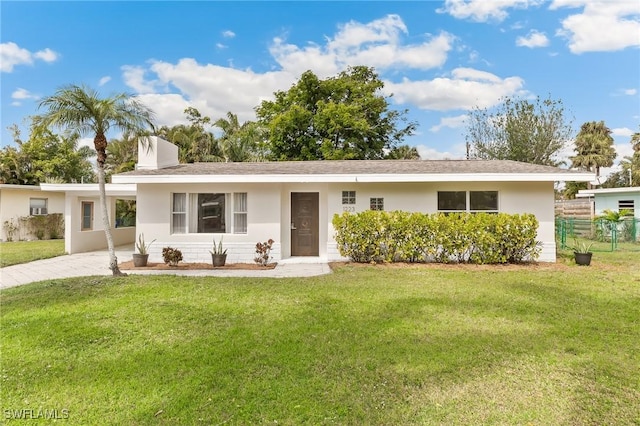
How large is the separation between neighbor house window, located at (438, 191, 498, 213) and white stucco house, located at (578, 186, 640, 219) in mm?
10616

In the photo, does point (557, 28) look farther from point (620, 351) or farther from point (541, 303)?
point (620, 351)

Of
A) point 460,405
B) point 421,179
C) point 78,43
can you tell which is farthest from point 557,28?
point 78,43

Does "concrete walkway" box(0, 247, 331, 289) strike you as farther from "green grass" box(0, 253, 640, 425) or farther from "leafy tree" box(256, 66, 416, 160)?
"leafy tree" box(256, 66, 416, 160)

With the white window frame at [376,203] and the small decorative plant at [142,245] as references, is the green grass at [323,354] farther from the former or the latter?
the white window frame at [376,203]

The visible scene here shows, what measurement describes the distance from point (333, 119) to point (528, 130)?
1383cm

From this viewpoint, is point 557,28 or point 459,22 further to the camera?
point 459,22

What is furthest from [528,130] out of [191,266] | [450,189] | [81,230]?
[81,230]

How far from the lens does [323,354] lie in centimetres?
404

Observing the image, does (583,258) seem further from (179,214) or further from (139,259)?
(139,259)

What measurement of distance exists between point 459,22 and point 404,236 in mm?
11020

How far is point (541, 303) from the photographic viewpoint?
6105 millimetres

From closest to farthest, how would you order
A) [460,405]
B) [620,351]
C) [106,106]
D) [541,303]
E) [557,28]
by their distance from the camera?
[460,405] < [620,351] < [541,303] < [106,106] < [557,28]

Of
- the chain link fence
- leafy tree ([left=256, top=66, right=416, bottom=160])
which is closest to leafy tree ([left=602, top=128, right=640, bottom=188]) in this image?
the chain link fence

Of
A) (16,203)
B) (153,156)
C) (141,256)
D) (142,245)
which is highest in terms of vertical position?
(153,156)
